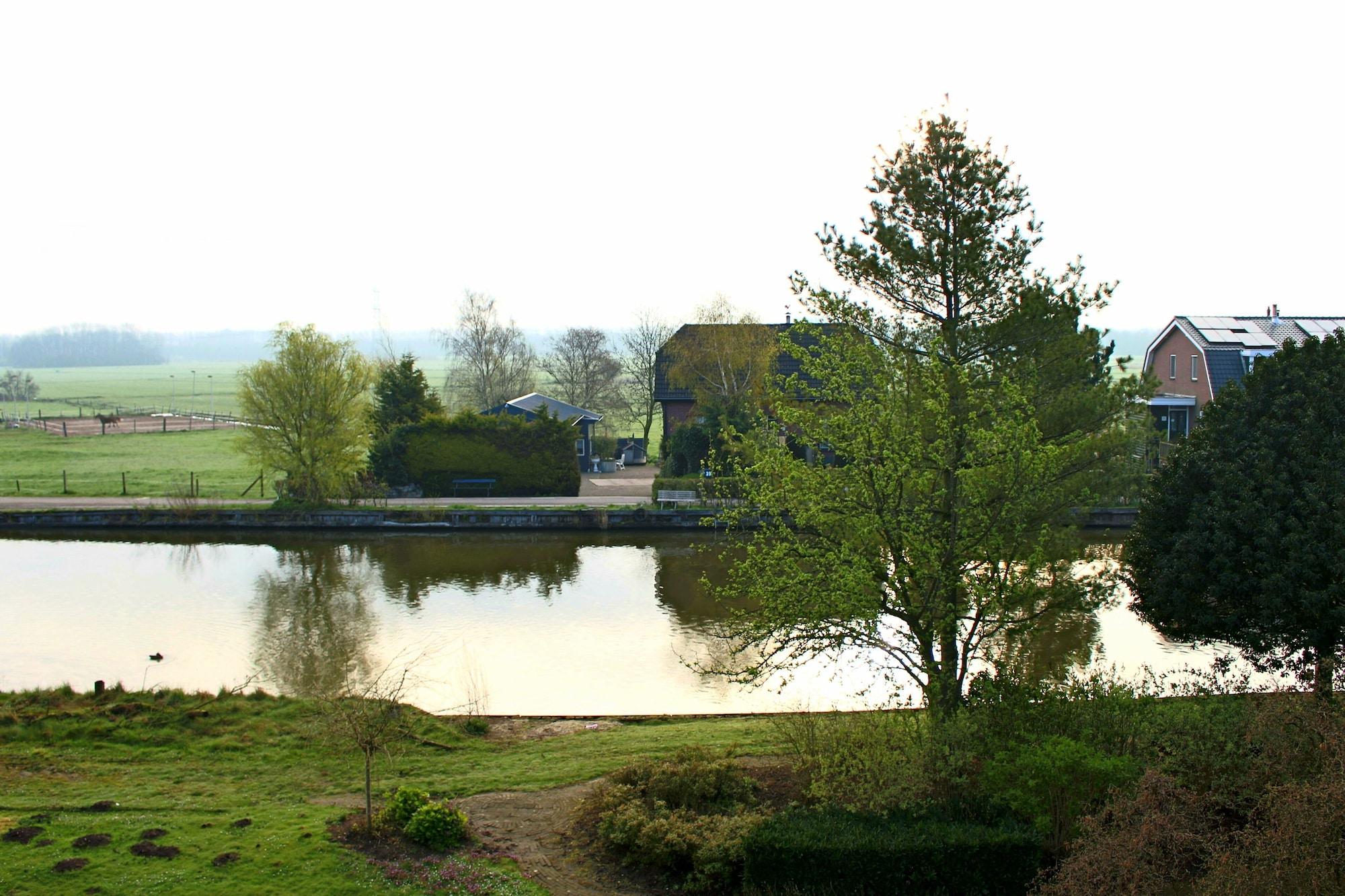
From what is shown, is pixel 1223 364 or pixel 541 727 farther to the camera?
pixel 1223 364

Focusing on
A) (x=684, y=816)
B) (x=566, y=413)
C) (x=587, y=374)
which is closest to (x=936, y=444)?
(x=684, y=816)

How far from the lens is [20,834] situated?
9852 mm

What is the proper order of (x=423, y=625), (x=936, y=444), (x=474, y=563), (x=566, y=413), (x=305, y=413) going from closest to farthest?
(x=936, y=444), (x=423, y=625), (x=474, y=563), (x=305, y=413), (x=566, y=413)

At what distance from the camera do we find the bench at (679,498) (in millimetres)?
31547

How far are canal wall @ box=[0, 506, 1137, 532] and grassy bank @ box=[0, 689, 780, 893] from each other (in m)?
16.0

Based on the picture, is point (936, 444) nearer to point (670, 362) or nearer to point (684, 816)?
point (684, 816)

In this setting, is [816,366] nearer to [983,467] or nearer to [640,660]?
[983,467]

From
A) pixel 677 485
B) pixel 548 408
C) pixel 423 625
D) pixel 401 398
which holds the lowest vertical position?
pixel 423 625

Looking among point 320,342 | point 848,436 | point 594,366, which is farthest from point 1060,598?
point 594,366

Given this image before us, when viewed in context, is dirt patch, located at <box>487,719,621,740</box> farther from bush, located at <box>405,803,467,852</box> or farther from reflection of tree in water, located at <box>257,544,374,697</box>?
bush, located at <box>405,803,467,852</box>

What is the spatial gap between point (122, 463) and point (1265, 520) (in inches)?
1768

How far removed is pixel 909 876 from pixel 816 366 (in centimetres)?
586

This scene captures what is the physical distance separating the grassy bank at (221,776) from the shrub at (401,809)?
58 centimetres

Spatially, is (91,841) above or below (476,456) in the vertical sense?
below
